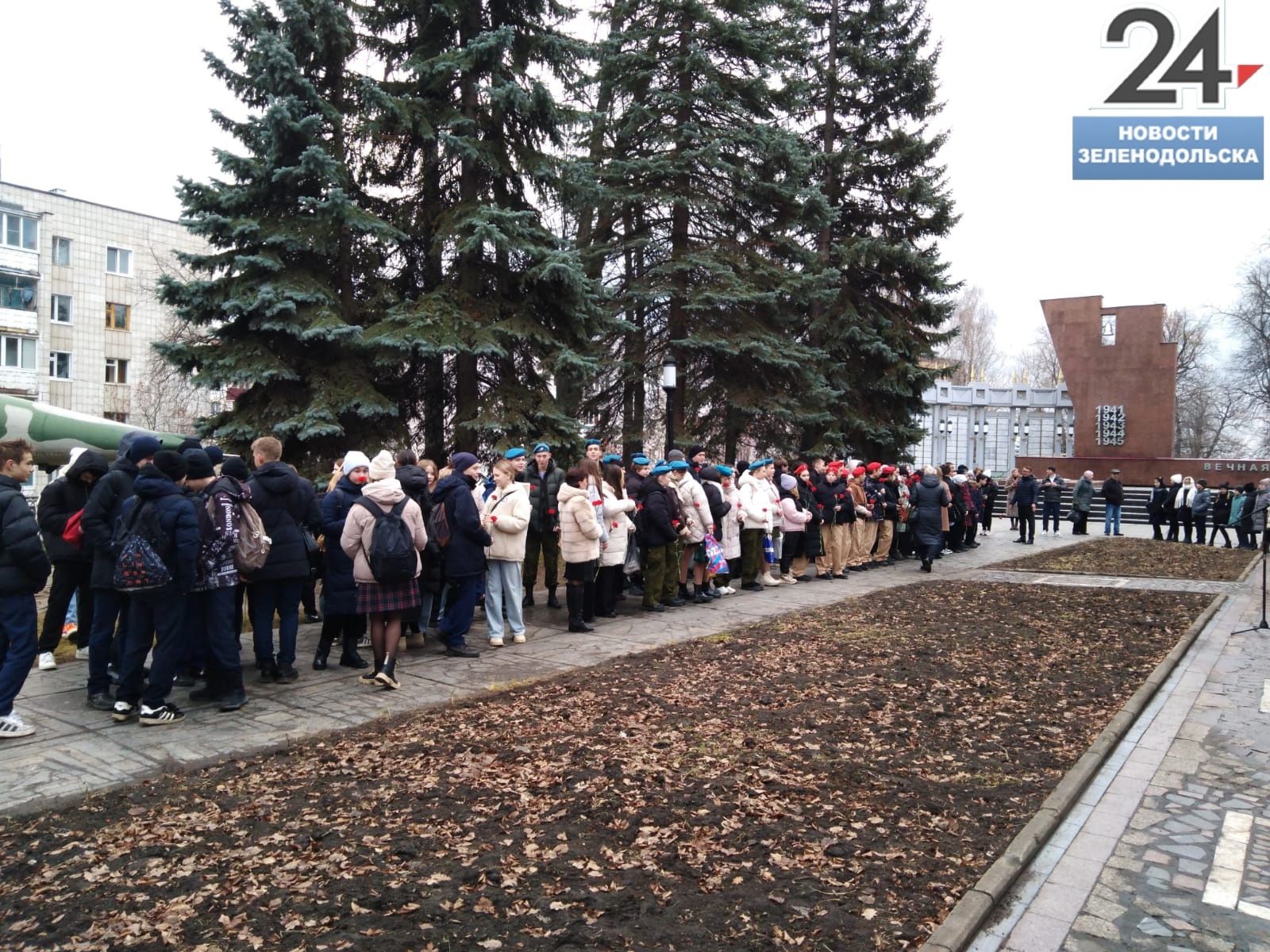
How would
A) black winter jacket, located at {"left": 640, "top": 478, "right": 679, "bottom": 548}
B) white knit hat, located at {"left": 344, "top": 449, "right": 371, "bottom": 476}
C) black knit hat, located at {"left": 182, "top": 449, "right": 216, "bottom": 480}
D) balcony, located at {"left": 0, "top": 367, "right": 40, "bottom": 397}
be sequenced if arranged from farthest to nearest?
1. balcony, located at {"left": 0, "top": 367, "right": 40, "bottom": 397}
2. black winter jacket, located at {"left": 640, "top": 478, "right": 679, "bottom": 548}
3. white knit hat, located at {"left": 344, "top": 449, "right": 371, "bottom": 476}
4. black knit hat, located at {"left": 182, "top": 449, "right": 216, "bottom": 480}

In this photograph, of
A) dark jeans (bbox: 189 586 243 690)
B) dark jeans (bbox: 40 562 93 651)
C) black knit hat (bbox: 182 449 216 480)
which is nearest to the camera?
dark jeans (bbox: 189 586 243 690)

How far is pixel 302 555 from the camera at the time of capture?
7598mm

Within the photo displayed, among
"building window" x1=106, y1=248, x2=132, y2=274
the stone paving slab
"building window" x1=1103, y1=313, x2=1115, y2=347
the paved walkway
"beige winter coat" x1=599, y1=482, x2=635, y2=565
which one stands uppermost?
"building window" x1=106, y1=248, x2=132, y2=274

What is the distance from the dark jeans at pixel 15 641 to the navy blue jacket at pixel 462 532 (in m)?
3.56

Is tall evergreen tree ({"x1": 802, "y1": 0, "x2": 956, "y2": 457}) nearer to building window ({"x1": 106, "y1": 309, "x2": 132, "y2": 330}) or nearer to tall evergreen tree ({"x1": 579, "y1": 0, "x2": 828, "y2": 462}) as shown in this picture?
tall evergreen tree ({"x1": 579, "y1": 0, "x2": 828, "y2": 462})

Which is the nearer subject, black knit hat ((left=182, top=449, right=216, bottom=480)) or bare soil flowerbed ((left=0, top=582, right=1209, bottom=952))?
bare soil flowerbed ((left=0, top=582, right=1209, bottom=952))

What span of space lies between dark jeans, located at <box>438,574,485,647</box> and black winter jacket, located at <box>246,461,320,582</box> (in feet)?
5.71

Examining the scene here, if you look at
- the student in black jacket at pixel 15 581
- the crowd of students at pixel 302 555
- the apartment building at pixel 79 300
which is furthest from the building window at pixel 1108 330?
the student in black jacket at pixel 15 581

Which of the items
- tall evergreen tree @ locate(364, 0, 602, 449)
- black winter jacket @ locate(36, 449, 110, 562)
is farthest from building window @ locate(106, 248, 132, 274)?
black winter jacket @ locate(36, 449, 110, 562)

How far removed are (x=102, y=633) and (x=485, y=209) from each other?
10.1 m

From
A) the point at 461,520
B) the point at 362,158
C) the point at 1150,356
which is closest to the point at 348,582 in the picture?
the point at 461,520

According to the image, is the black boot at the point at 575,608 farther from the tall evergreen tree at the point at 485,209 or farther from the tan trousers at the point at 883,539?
the tan trousers at the point at 883,539

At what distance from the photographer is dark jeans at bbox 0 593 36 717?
5852mm

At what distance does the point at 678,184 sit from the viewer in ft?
66.5
